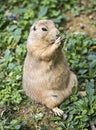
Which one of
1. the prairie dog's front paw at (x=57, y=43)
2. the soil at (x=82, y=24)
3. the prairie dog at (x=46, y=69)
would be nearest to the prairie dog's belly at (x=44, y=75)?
the prairie dog at (x=46, y=69)

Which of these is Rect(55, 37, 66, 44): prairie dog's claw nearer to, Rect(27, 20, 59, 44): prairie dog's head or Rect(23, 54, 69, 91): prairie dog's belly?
Rect(27, 20, 59, 44): prairie dog's head

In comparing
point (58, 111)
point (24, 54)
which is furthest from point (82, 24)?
point (58, 111)

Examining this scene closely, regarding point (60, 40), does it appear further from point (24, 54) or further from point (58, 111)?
point (24, 54)

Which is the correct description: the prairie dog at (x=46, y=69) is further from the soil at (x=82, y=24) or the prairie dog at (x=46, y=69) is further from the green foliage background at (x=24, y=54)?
the soil at (x=82, y=24)

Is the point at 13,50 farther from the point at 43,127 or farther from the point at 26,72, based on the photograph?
the point at 43,127

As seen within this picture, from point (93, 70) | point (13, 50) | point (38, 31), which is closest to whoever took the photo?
point (38, 31)

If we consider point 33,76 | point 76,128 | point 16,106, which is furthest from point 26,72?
point 76,128
